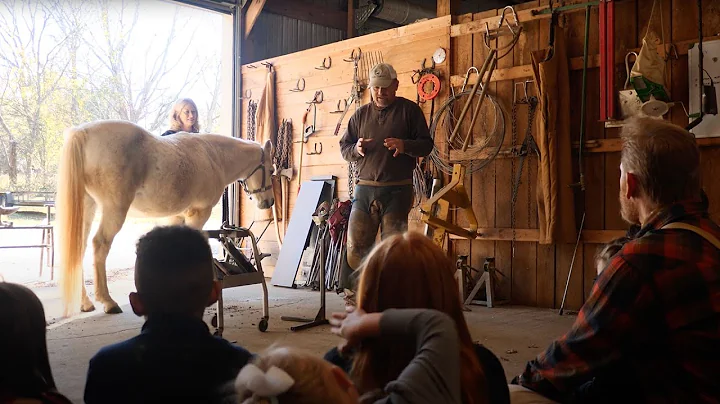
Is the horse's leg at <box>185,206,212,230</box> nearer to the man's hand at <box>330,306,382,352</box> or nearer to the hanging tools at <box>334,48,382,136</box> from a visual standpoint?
the hanging tools at <box>334,48,382,136</box>

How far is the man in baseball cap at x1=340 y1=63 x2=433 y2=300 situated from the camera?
4.18m

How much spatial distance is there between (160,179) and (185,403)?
379 cm

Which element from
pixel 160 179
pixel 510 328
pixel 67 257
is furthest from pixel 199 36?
pixel 510 328

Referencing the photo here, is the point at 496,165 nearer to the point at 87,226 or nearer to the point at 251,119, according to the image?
the point at 87,226

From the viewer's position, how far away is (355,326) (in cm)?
111

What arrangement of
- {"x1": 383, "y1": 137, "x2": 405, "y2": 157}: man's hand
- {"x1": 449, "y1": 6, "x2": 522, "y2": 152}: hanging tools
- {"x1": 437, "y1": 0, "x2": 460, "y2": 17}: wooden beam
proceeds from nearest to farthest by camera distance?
1. {"x1": 383, "y1": 137, "x2": 405, "y2": 157}: man's hand
2. {"x1": 449, "y1": 6, "x2": 522, "y2": 152}: hanging tools
3. {"x1": 437, "y1": 0, "x2": 460, "y2": 17}: wooden beam

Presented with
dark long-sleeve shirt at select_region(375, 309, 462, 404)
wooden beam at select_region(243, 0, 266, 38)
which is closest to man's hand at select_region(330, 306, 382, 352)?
dark long-sleeve shirt at select_region(375, 309, 462, 404)

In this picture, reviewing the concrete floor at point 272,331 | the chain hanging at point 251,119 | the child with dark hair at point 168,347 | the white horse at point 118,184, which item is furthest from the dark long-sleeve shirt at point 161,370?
the chain hanging at point 251,119

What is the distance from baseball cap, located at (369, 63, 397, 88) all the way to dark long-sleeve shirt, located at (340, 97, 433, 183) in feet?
0.59

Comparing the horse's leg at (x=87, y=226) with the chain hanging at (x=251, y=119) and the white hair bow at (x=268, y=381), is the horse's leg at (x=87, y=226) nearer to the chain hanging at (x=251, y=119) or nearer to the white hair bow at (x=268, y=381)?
the chain hanging at (x=251, y=119)

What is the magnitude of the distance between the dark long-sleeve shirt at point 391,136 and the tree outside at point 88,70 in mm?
4434

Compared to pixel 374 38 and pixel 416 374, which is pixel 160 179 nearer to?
pixel 374 38

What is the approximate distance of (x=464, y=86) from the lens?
5336 mm

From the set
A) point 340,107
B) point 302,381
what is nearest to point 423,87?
point 340,107
